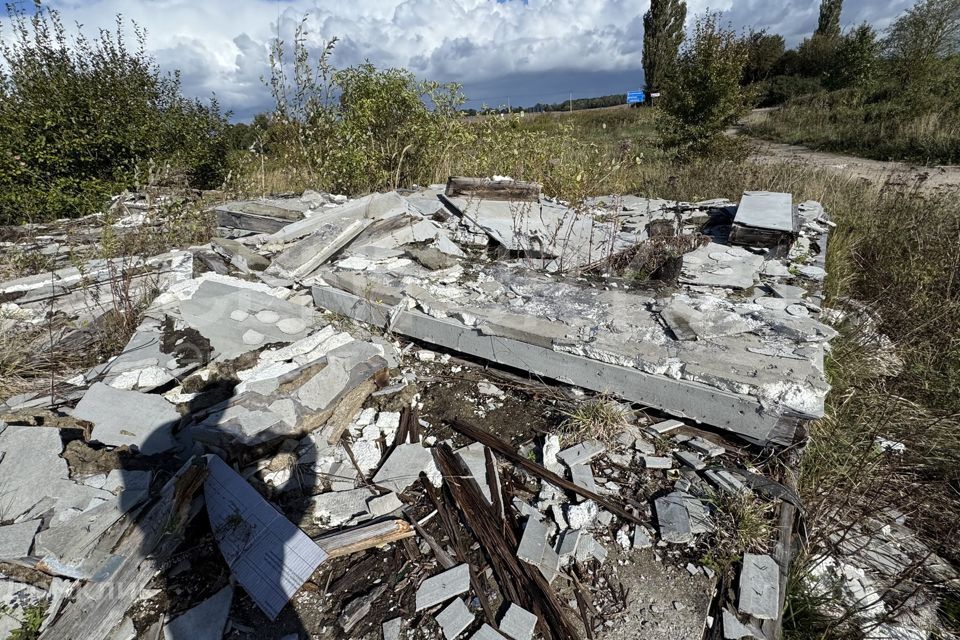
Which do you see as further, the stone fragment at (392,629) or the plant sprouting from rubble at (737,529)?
the plant sprouting from rubble at (737,529)

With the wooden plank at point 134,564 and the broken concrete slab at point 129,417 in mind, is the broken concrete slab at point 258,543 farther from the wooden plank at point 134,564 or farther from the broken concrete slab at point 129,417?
the broken concrete slab at point 129,417

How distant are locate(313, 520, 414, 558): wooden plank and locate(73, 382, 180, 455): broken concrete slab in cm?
117

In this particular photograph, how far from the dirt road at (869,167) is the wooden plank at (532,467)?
7.25 m

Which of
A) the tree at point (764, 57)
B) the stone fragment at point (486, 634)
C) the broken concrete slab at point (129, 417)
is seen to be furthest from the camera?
the tree at point (764, 57)

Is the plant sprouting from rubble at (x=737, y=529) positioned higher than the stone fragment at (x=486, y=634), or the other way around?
the plant sprouting from rubble at (x=737, y=529)

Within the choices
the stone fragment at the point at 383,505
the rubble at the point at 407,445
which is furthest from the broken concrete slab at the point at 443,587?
the stone fragment at the point at 383,505

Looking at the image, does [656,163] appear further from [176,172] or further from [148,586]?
[148,586]

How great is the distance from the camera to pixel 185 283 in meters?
4.12

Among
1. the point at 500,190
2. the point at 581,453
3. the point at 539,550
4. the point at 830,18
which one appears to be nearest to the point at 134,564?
the point at 539,550

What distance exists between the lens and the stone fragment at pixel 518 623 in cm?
162

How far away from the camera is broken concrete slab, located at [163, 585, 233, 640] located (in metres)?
1.67

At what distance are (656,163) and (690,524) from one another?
916cm

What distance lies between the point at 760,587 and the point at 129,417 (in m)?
3.26

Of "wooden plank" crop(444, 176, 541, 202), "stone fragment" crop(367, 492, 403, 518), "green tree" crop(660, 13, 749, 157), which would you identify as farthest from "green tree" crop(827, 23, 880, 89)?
"stone fragment" crop(367, 492, 403, 518)
